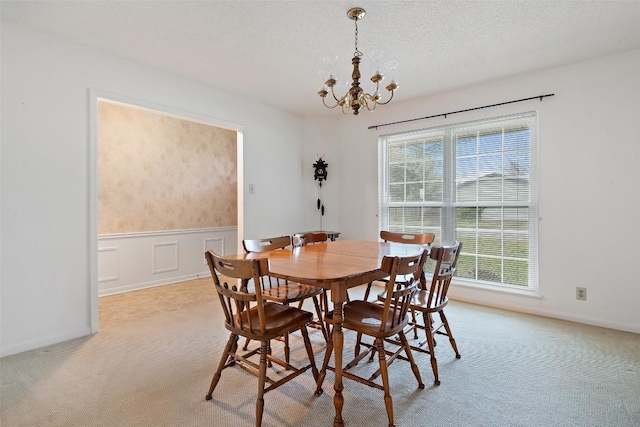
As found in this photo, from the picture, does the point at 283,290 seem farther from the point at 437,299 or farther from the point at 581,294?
the point at 581,294

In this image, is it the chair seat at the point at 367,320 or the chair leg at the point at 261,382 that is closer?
the chair leg at the point at 261,382

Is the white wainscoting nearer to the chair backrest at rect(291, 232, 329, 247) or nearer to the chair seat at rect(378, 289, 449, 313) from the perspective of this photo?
the chair backrest at rect(291, 232, 329, 247)

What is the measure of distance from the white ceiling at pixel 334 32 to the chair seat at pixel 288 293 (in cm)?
200

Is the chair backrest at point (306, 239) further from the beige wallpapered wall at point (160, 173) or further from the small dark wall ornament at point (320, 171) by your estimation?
the beige wallpapered wall at point (160, 173)

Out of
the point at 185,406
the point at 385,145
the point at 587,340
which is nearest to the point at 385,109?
the point at 385,145

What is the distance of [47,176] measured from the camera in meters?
2.72

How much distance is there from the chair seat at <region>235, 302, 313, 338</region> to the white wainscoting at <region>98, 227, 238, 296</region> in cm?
323

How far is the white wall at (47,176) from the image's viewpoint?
255 cm

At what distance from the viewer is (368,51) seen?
2930mm

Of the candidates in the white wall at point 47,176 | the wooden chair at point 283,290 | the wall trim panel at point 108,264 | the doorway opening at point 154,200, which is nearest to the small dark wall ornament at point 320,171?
the doorway opening at point 154,200

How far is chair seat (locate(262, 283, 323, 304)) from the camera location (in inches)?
90.7

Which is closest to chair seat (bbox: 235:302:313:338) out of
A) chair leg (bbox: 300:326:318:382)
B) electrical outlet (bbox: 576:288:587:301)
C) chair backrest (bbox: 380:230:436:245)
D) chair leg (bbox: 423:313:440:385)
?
chair leg (bbox: 300:326:318:382)

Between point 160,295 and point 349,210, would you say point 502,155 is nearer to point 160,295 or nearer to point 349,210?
point 349,210

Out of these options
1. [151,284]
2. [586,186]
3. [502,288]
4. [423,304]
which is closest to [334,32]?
[423,304]
